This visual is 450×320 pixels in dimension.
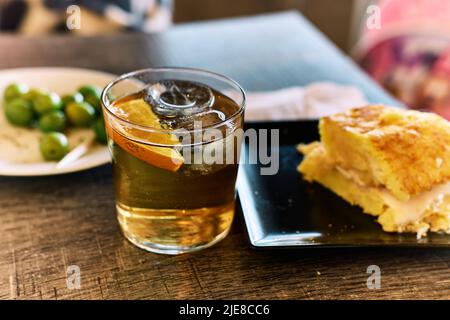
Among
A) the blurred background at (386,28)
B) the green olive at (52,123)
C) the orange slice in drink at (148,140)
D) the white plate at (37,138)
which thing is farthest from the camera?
the blurred background at (386,28)

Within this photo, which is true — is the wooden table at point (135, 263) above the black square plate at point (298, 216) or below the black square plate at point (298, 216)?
below

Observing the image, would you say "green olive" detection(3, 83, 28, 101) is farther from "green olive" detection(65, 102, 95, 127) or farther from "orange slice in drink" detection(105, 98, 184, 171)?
"orange slice in drink" detection(105, 98, 184, 171)

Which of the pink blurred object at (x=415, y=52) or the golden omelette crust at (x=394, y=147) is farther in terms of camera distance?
the pink blurred object at (x=415, y=52)

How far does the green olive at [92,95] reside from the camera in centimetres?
105

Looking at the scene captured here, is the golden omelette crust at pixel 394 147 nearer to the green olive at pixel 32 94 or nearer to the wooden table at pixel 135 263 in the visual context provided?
the wooden table at pixel 135 263

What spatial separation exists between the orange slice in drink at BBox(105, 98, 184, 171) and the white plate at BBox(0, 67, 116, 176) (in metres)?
0.18

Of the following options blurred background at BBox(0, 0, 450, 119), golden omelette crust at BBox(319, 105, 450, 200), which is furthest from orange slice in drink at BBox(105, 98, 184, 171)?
blurred background at BBox(0, 0, 450, 119)

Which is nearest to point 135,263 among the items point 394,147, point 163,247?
point 163,247

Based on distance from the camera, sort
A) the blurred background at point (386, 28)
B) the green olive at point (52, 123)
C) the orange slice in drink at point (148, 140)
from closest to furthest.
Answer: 1. the orange slice in drink at point (148, 140)
2. the green olive at point (52, 123)
3. the blurred background at point (386, 28)

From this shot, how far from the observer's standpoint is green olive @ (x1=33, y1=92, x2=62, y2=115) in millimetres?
1020

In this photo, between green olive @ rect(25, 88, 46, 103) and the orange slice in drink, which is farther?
green olive @ rect(25, 88, 46, 103)

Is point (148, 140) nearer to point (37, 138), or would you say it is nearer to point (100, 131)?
point (100, 131)

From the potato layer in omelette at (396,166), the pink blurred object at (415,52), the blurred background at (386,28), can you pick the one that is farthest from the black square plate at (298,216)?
the pink blurred object at (415,52)
